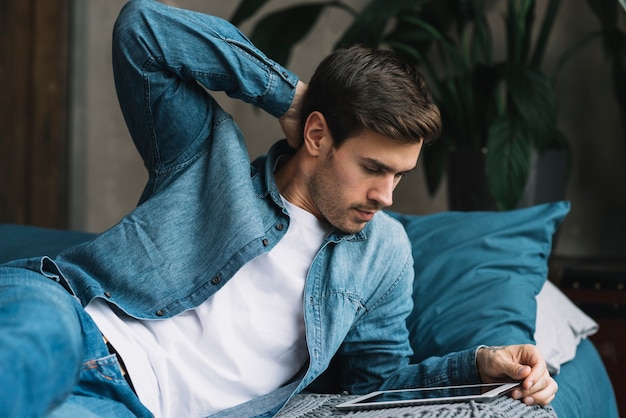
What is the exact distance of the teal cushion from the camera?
5.86ft

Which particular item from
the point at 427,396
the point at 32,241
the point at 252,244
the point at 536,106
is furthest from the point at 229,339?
the point at 536,106

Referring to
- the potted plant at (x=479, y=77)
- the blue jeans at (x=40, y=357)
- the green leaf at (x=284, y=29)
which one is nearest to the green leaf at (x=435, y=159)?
the potted plant at (x=479, y=77)

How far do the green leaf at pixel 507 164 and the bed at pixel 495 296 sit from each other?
355 mm

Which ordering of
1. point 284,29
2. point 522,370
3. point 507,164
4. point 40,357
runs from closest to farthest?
point 40,357 → point 522,370 → point 507,164 → point 284,29

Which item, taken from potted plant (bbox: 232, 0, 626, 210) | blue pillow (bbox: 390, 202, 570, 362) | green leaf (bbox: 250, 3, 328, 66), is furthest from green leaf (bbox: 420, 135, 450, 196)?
blue pillow (bbox: 390, 202, 570, 362)

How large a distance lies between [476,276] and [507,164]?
60cm

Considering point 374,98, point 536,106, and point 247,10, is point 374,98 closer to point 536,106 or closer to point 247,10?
point 536,106

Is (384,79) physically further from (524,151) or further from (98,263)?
(524,151)

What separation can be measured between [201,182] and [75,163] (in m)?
2.09

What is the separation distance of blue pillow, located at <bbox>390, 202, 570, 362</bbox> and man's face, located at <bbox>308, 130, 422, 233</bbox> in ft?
0.98

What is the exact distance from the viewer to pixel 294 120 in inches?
56.7

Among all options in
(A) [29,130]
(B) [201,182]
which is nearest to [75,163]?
(A) [29,130]

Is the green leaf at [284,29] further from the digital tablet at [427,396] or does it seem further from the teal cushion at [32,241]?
the digital tablet at [427,396]

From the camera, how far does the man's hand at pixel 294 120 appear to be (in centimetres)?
143
